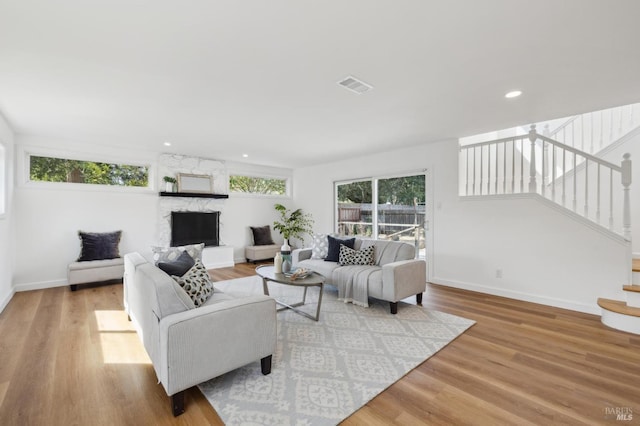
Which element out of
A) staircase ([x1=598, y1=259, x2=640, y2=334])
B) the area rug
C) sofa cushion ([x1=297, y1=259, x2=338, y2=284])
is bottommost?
the area rug

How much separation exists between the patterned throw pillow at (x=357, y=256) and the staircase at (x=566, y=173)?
6.35 ft

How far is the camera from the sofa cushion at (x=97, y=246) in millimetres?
4703

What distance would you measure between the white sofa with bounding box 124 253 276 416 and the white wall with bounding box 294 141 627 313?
12.0ft

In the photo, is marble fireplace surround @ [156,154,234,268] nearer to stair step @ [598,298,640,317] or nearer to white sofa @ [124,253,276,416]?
white sofa @ [124,253,276,416]

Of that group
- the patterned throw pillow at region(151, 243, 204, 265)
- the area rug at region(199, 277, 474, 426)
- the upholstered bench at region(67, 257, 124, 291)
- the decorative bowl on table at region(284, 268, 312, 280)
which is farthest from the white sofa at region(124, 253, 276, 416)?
the upholstered bench at region(67, 257, 124, 291)

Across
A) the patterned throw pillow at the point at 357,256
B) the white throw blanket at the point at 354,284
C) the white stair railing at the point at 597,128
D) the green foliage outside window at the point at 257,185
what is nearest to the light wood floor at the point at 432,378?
the white throw blanket at the point at 354,284

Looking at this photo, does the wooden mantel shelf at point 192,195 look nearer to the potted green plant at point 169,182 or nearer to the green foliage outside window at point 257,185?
the potted green plant at point 169,182

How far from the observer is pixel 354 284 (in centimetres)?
376

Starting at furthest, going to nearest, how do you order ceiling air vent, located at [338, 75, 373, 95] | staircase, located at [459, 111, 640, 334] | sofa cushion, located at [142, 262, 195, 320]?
1. staircase, located at [459, 111, 640, 334]
2. ceiling air vent, located at [338, 75, 373, 95]
3. sofa cushion, located at [142, 262, 195, 320]

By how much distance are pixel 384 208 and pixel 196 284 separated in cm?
426

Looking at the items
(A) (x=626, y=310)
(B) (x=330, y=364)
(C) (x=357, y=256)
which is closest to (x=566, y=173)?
(A) (x=626, y=310)

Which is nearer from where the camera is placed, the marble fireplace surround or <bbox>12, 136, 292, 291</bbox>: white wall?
<bbox>12, 136, 292, 291</bbox>: white wall

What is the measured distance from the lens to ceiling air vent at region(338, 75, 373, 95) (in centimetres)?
262

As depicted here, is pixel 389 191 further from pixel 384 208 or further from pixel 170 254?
pixel 170 254
